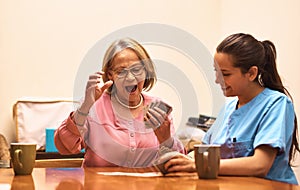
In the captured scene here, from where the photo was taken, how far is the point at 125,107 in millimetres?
1789

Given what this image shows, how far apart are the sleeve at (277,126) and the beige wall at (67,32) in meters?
1.28

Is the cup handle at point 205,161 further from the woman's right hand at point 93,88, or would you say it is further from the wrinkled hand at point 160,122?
the woman's right hand at point 93,88

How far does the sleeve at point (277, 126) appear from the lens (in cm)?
134

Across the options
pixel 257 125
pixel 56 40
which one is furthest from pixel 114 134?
pixel 56 40

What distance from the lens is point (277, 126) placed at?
4.51 feet

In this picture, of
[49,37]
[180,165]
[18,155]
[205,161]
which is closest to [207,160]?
[205,161]

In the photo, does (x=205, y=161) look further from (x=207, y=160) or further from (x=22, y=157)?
(x=22, y=157)

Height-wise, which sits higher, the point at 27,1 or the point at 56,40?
the point at 27,1

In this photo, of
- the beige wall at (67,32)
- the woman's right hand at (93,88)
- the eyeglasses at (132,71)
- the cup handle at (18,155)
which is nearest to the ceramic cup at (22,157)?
the cup handle at (18,155)

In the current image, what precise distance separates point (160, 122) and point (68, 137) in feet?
1.36

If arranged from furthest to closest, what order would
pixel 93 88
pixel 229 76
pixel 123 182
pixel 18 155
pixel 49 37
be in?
pixel 49 37 < pixel 229 76 < pixel 93 88 < pixel 18 155 < pixel 123 182

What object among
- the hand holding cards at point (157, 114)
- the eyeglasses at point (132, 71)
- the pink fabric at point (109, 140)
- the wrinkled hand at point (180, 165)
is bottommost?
the pink fabric at point (109, 140)

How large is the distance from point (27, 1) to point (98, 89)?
5.85ft

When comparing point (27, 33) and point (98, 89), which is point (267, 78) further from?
point (27, 33)
